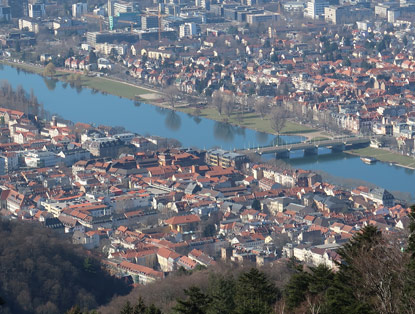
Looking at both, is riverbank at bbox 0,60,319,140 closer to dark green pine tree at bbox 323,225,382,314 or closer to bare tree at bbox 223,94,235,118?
bare tree at bbox 223,94,235,118

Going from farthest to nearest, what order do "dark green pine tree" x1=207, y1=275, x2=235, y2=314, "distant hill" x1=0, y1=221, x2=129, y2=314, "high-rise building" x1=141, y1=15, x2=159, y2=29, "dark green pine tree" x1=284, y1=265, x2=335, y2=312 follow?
"high-rise building" x1=141, y1=15, x2=159, y2=29 → "distant hill" x1=0, y1=221, x2=129, y2=314 → "dark green pine tree" x1=207, y1=275, x2=235, y2=314 → "dark green pine tree" x1=284, y1=265, x2=335, y2=312

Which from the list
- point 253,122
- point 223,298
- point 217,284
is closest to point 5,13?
point 253,122

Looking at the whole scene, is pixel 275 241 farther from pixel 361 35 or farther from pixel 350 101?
pixel 361 35

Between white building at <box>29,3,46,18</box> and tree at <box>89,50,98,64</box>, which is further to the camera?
white building at <box>29,3,46,18</box>

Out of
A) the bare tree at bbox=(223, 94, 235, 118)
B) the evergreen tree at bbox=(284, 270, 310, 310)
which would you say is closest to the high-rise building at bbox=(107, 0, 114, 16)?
the bare tree at bbox=(223, 94, 235, 118)

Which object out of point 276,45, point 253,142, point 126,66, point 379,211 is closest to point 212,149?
point 253,142

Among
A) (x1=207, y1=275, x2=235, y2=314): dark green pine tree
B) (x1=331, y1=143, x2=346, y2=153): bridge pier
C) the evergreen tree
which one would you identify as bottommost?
(x1=331, y1=143, x2=346, y2=153): bridge pier

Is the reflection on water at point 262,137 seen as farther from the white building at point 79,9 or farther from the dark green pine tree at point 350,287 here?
the white building at point 79,9
